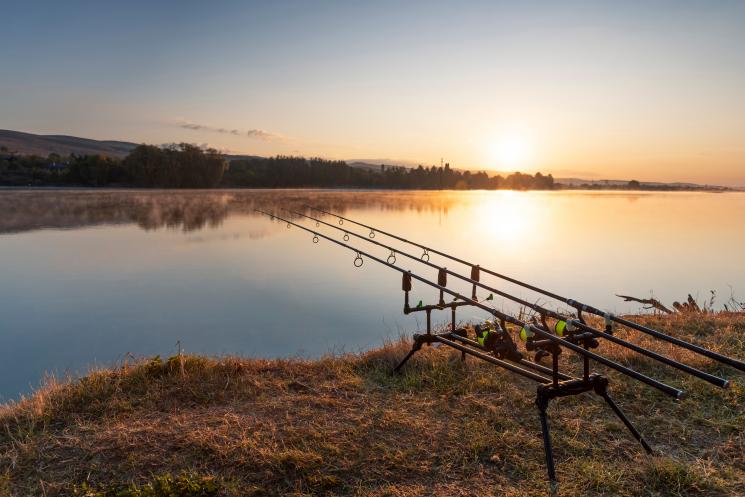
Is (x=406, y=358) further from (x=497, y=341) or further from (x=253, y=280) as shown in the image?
(x=253, y=280)

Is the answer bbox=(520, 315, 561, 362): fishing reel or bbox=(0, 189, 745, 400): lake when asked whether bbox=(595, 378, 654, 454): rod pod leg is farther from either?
bbox=(0, 189, 745, 400): lake

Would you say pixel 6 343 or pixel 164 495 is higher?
pixel 164 495

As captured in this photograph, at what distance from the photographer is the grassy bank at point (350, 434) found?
3410mm

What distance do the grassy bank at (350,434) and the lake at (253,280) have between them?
1926 mm

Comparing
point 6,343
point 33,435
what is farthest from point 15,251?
point 33,435

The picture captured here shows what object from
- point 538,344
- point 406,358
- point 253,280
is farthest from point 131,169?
point 538,344

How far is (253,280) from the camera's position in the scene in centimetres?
1561

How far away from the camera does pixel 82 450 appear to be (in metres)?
3.76

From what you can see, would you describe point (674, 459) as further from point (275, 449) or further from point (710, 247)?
point (710, 247)

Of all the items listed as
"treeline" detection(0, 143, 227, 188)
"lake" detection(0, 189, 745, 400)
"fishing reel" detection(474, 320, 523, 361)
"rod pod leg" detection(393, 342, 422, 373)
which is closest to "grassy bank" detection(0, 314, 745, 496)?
"rod pod leg" detection(393, 342, 422, 373)

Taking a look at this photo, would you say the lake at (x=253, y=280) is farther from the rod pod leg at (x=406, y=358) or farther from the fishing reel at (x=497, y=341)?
the fishing reel at (x=497, y=341)

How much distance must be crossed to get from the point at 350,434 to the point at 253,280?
1217cm

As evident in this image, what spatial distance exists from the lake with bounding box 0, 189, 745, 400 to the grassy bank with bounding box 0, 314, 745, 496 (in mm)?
1926

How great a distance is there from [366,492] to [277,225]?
3200 centimetres
